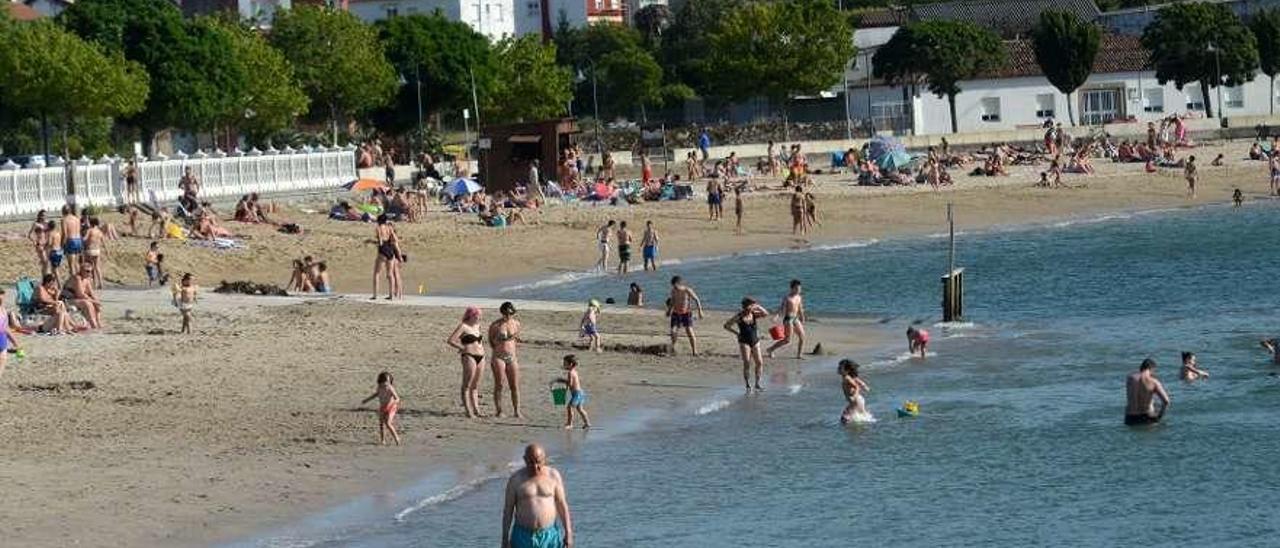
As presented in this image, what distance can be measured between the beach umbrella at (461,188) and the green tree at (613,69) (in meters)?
41.5

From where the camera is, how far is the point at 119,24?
207 ft

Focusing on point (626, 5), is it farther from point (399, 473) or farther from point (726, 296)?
point (399, 473)

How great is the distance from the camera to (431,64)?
80812 mm

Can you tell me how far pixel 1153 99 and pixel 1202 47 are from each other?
551cm

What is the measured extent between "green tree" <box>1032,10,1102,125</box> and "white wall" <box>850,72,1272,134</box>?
2327 millimetres

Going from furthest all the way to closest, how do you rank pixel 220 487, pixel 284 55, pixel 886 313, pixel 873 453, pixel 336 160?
1. pixel 284 55
2. pixel 336 160
3. pixel 886 313
4. pixel 873 453
5. pixel 220 487

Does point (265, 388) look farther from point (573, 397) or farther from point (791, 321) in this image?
point (791, 321)

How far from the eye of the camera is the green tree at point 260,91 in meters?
66.0

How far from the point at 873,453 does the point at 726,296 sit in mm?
17083

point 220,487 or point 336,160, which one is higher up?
point 336,160

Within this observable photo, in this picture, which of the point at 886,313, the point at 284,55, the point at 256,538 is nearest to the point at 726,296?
the point at 886,313

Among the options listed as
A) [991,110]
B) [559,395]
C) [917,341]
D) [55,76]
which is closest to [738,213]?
[55,76]

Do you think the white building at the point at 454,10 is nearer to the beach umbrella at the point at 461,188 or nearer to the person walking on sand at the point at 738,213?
the beach umbrella at the point at 461,188

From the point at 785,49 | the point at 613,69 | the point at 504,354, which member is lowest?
the point at 504,354
